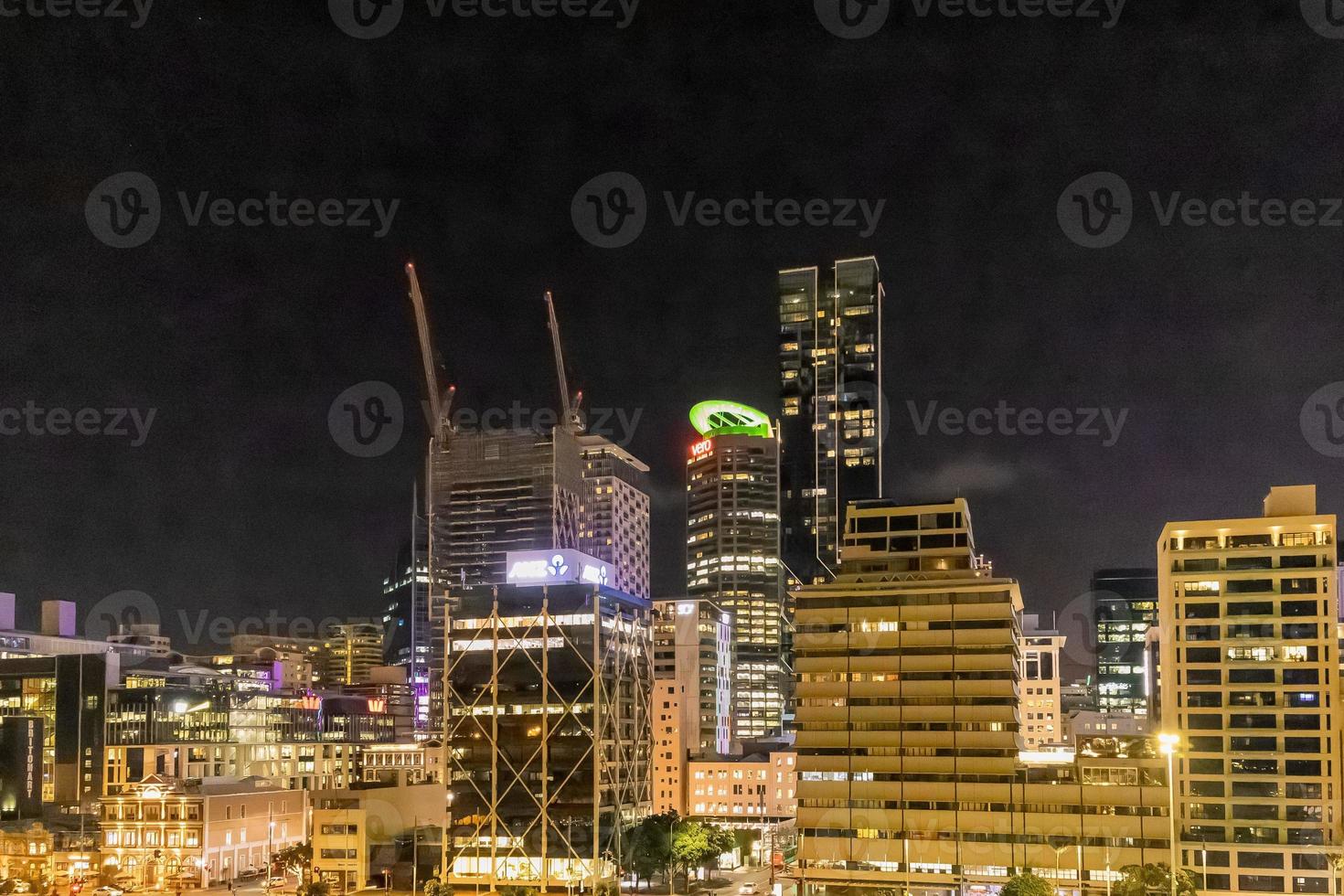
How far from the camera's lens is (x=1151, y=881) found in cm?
10256

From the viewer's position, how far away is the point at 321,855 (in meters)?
123

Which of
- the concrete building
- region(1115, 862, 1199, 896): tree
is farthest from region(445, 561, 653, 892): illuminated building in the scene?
region(1115, 862, 1199, 896): tree

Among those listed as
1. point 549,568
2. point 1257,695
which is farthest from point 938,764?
point 549,568

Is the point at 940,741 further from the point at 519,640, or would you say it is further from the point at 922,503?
the point at 519,640

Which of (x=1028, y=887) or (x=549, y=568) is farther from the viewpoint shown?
(x=549, y=568)

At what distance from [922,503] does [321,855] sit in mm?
69033

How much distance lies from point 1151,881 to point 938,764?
22.7 m

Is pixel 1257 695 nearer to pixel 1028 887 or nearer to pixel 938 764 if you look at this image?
pixel 938 764

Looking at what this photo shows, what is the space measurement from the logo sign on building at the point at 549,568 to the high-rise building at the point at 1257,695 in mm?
58966

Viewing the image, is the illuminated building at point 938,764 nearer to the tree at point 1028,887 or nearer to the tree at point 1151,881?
the tree at point 1151,881

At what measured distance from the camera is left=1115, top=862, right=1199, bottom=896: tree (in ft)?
324

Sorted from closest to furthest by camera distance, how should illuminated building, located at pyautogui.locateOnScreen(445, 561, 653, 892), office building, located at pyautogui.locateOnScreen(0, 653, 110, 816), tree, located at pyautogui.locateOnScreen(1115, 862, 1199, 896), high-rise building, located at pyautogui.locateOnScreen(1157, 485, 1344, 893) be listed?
tree, located at pyautogui.locateOnScreen(1115, 862, 1199, 896) → high-rise building, located at pyautogui.locateOnScreen(1157, 485, 1344, 893) → illuminated building, located at pyautogui.locateOnScreen(445, 561, 653, 892) → office building, located at pyautogui.locateOnScreen(0, 653, 110, 816)

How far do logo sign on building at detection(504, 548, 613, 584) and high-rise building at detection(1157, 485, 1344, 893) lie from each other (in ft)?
193

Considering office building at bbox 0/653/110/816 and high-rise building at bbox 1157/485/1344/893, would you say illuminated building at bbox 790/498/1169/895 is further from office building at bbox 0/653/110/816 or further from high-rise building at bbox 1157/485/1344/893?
office building at bbox 0/653/110/816
